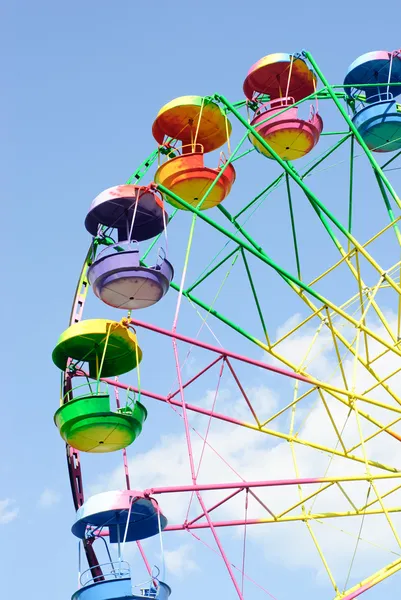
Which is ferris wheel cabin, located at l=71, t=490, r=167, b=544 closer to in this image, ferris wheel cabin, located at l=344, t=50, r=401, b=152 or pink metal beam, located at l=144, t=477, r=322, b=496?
pink metal beam, located at l=144, t=477, r=322, b=496

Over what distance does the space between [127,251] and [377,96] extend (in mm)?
5824

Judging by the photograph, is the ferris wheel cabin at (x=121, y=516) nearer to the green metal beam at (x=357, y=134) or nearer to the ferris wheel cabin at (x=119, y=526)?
the ferris wheel cabin at (x=119, y=526)

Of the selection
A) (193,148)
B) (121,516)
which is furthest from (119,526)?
(193,148)

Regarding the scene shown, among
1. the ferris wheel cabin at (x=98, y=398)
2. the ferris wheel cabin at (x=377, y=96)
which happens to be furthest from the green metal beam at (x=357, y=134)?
the ferris wheel cabin at (x=98, y=398)

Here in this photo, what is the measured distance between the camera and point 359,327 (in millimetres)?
22984

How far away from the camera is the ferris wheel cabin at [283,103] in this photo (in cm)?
2500

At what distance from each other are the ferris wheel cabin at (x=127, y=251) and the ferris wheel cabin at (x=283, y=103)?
2361 mm

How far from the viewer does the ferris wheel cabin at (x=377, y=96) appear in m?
24.8

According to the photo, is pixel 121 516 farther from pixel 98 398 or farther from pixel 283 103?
pixel 283 103

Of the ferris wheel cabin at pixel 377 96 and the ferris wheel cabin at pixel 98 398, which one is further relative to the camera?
the ferris wheel cabin at pixel 377 96

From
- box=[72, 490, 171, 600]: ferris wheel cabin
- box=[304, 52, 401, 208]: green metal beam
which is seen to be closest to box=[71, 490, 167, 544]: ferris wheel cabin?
box=[72, 490, 171, 600]: ferris wheel cabin

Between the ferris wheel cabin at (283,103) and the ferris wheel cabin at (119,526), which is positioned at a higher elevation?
the ferris wheel cabin at (283,103)

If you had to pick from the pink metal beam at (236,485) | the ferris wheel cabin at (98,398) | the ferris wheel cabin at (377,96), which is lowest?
the pink metal beam at (236,485)

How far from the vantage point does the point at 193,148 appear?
25.1m
